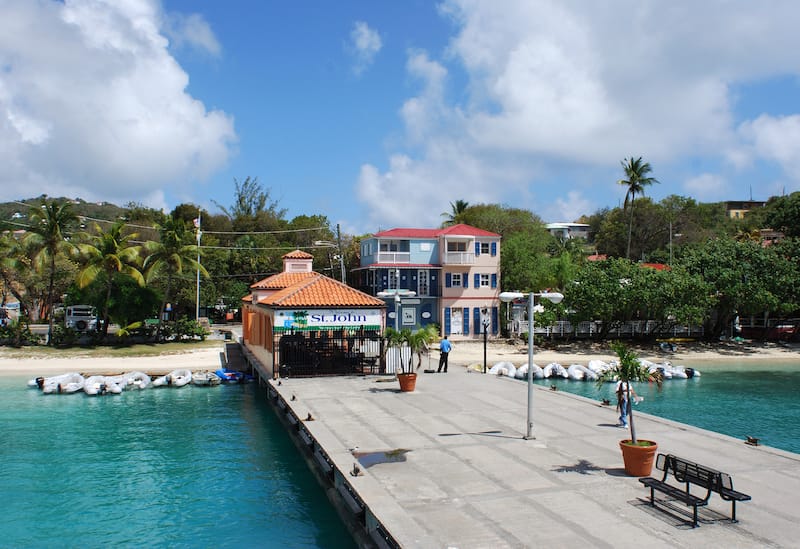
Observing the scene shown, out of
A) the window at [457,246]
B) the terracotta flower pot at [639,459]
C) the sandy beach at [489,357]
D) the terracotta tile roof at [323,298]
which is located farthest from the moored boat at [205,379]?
the terracotta flower pot at [639,459]

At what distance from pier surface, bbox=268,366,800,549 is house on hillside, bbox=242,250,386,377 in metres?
5.31

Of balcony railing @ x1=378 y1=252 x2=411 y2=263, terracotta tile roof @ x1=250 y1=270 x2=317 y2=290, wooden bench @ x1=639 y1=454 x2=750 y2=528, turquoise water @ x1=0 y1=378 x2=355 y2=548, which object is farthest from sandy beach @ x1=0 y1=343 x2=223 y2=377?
wooden bench @ x1=639 y1=454 x2=750 y2=528

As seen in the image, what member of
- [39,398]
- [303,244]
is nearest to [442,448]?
[39,398]

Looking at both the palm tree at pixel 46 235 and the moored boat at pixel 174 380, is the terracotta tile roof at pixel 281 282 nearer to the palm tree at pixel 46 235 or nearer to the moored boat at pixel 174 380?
the moored boat at pixel 174 380

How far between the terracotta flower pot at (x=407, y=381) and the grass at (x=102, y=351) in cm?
2424

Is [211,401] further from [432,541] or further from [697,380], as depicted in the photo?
[697,380]

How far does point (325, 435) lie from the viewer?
17.0 m

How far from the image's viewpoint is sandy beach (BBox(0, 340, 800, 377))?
1480 inches

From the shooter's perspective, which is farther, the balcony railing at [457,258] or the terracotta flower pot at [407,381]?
the balcony railing at [457,258]

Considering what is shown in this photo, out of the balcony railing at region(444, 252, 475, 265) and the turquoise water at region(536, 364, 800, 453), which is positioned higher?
the balcony railing at region(444, 252, 475, 265)

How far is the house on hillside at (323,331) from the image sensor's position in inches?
1088

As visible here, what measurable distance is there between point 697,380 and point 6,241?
44941 millimetres

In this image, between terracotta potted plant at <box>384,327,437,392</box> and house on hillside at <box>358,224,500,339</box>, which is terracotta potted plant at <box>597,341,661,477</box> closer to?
terracotta potted plant at <box>384,327,437,392</box>

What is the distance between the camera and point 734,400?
30766 mm
